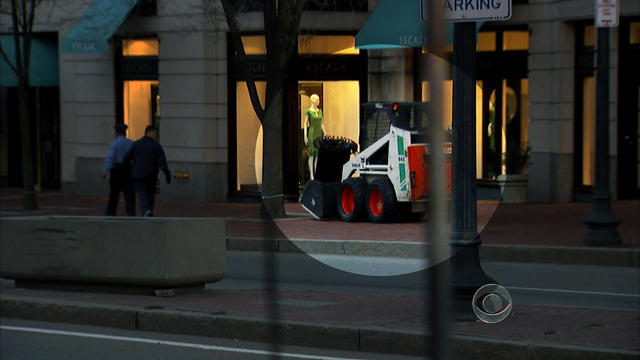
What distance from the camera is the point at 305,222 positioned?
19.3ft

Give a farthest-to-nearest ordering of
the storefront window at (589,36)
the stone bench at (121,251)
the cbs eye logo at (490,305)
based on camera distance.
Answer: the storefront window at (589,36)
the stone bench at (121,251)
the cbs eye logo at (490,305)

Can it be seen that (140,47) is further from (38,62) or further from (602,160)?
(602,160)

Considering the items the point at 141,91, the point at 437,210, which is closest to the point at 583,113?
the point at 141,91

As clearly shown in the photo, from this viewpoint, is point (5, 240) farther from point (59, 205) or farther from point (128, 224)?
point (59, 205)

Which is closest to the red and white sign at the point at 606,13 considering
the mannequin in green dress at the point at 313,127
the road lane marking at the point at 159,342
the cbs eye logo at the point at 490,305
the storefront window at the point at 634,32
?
the cbs eye logo at the point at 490,305

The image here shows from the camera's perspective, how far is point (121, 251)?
11.0m

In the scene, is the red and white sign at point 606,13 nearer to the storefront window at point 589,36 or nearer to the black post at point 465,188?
the black post at point 465,188

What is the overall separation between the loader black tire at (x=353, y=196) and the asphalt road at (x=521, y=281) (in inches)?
154

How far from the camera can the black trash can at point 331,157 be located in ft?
18.0

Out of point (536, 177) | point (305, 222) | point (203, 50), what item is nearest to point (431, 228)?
point (305, 222)

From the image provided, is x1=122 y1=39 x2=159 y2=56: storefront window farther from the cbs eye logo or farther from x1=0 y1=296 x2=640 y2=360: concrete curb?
the cbs eye logo

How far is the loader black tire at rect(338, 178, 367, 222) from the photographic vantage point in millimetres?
5672

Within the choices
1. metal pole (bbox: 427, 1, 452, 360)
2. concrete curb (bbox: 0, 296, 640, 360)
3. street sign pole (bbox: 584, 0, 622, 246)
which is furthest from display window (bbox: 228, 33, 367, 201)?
street sign pole (bbox: 584, 0, 622, 246)

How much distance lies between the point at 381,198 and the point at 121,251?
18.8ft
